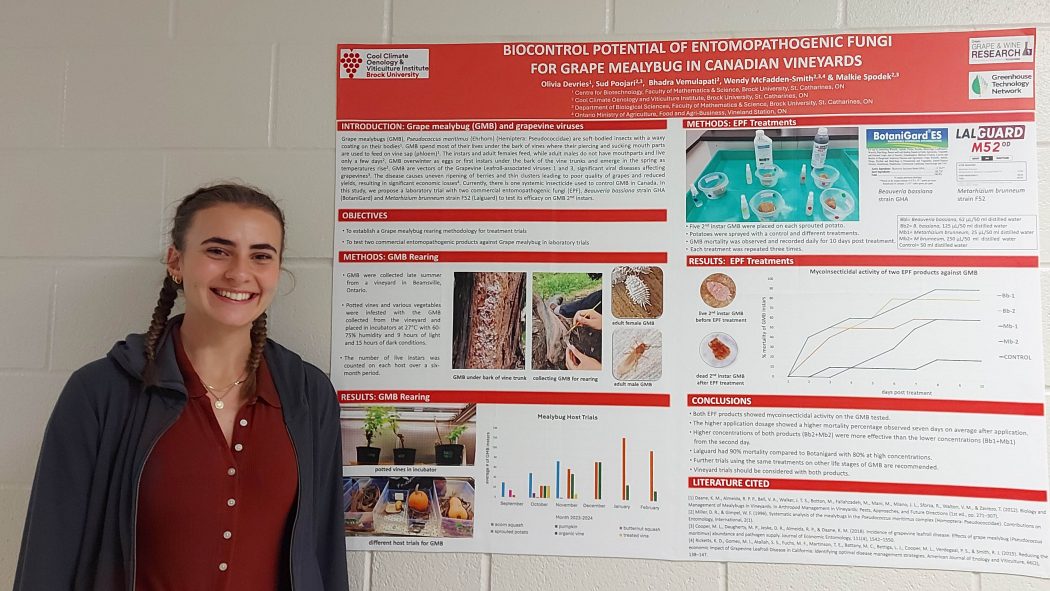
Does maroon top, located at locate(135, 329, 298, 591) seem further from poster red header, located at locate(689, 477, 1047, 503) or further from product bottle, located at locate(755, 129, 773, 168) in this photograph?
product bottle, located at locate(755, 129, 773, 168)

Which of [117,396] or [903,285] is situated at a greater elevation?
[903,285]

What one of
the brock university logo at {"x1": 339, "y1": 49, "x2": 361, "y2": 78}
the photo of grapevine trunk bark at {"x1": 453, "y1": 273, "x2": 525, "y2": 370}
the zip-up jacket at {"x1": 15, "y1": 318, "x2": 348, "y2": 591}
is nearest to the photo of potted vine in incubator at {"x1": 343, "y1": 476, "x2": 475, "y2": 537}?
the zip-up jacket at {"x1": 15, "y1": 318, "x2": 348, "y2": 591}

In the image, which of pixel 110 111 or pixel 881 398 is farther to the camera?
pixel 110 111

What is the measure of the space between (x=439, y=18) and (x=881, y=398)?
4.09 ft

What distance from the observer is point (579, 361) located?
146 centimetres

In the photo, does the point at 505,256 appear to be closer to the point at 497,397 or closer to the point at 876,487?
the point at 497,397

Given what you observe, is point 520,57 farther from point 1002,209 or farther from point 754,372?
point 1002,209

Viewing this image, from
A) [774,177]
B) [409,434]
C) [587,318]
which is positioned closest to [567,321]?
[587,318]

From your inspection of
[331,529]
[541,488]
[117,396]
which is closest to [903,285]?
[541,488]

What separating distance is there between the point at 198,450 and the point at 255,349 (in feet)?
0.72

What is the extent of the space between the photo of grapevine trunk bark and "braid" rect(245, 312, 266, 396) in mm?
388

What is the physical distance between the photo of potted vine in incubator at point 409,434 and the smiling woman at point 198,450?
0.10 m

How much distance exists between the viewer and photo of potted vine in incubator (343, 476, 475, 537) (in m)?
1.45

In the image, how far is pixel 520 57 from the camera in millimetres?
1513
